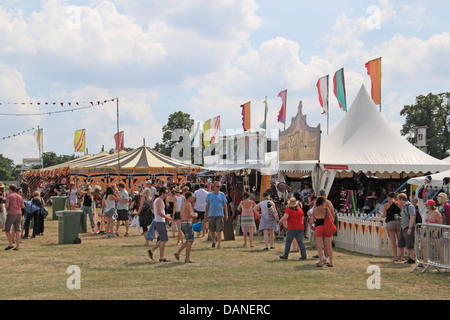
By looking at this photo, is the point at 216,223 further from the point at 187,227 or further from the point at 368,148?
the point at 368,148

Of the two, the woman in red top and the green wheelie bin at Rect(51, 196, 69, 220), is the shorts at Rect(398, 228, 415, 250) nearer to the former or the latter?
the woman in red top

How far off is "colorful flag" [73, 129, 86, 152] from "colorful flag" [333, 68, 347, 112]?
3240 centimetres

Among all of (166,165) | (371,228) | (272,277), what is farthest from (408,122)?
(272,277)

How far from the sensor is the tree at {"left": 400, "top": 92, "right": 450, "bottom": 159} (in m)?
56.9

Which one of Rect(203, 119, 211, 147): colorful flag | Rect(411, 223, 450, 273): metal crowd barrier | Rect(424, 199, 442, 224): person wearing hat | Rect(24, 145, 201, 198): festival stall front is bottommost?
Rect(411, 223, 450, 273): metal crowd barrier

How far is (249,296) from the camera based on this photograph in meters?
7.20

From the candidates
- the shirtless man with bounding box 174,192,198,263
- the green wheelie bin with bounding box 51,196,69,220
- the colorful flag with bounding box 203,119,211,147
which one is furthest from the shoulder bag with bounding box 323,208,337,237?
the colorful flag with bounding box 203,119,211,147

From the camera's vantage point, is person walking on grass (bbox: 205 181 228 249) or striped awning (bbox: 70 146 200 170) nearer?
person walking on grass (bbox: 205 181 228 249)

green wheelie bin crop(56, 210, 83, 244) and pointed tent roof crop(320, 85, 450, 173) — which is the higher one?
pointed tent roof crop(320, 85, 450, 173)

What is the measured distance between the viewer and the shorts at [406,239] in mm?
10820

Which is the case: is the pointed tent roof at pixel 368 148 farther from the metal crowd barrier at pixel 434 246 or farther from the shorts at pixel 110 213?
the metal crowd barrier at pixel 434 246

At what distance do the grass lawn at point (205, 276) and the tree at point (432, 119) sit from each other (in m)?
48.3

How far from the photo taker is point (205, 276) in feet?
29.3

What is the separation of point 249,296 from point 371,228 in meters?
6.11
